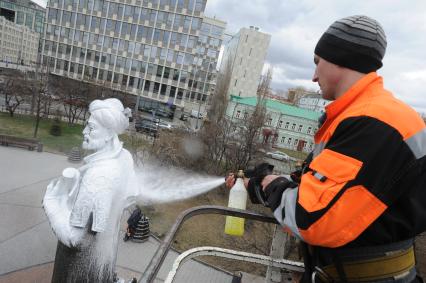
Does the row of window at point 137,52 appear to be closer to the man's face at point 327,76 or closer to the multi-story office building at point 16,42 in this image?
the man's face at point 327,76

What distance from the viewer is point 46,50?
51.5 metres

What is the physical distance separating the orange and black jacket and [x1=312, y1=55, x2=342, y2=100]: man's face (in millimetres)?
242

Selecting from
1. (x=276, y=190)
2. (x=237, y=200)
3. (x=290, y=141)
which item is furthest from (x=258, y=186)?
(x=290, y=141)

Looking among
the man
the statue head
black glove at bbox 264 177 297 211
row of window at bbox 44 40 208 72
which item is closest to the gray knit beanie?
the man

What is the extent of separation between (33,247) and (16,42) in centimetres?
Answer: 11245

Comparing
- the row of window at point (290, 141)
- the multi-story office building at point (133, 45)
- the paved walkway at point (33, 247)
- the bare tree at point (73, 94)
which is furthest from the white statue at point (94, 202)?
the multi-story office building at point (133, 45)

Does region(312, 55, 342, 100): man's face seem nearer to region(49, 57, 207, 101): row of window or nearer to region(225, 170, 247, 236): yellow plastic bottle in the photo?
region(225, 170, 247, 236): yellow plastic bottle

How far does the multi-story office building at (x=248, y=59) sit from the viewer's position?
56.1 meters

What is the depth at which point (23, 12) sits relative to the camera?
106 meters

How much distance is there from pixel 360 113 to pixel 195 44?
155 ft

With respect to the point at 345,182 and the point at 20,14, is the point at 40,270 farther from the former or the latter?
the point at 20,14

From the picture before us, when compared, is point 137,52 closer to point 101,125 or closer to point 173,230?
point 101,125

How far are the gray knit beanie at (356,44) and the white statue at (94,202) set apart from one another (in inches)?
83.1

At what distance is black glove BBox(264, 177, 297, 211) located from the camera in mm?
1864
